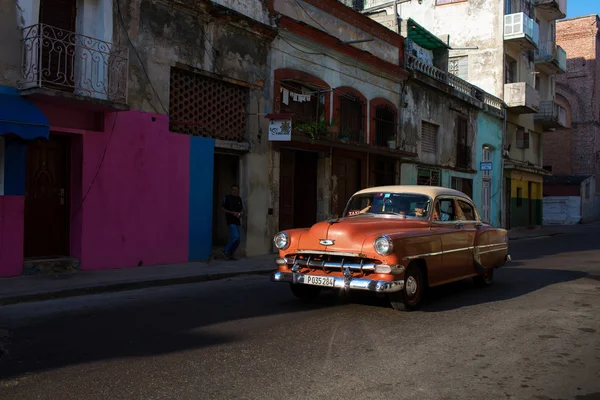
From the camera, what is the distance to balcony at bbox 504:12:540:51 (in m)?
28.1

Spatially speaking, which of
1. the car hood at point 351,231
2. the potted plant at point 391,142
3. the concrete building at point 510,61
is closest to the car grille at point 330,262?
the car hood at point 351,231

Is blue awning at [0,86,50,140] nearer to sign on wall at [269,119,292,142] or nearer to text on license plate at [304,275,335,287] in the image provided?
text on license plate at [304,275,335,287]

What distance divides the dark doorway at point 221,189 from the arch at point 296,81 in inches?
75.5

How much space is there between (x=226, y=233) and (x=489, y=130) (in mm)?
18759

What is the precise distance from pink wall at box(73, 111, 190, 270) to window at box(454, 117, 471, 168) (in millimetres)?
16263

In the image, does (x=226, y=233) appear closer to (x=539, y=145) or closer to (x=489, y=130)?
(x=489, y=130)

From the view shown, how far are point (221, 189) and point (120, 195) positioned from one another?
160 inches

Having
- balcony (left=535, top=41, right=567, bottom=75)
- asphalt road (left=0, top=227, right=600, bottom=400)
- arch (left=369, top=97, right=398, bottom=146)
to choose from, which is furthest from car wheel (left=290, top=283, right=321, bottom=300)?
balcony (left=535, top=41, right=567, bottom=75)

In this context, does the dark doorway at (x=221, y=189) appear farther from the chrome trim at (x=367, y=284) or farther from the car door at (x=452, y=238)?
the chrome trim at (x=367, y=284)

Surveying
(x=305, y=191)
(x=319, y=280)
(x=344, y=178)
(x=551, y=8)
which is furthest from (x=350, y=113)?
(x=551, y=8)

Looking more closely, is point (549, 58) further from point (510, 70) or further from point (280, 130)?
point (280, 130)

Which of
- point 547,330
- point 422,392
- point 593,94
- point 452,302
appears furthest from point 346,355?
point 593,94

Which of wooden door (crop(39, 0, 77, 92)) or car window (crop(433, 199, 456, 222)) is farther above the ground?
wooden door (crop(39, 0, 77, 92))

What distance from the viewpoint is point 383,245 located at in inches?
258
